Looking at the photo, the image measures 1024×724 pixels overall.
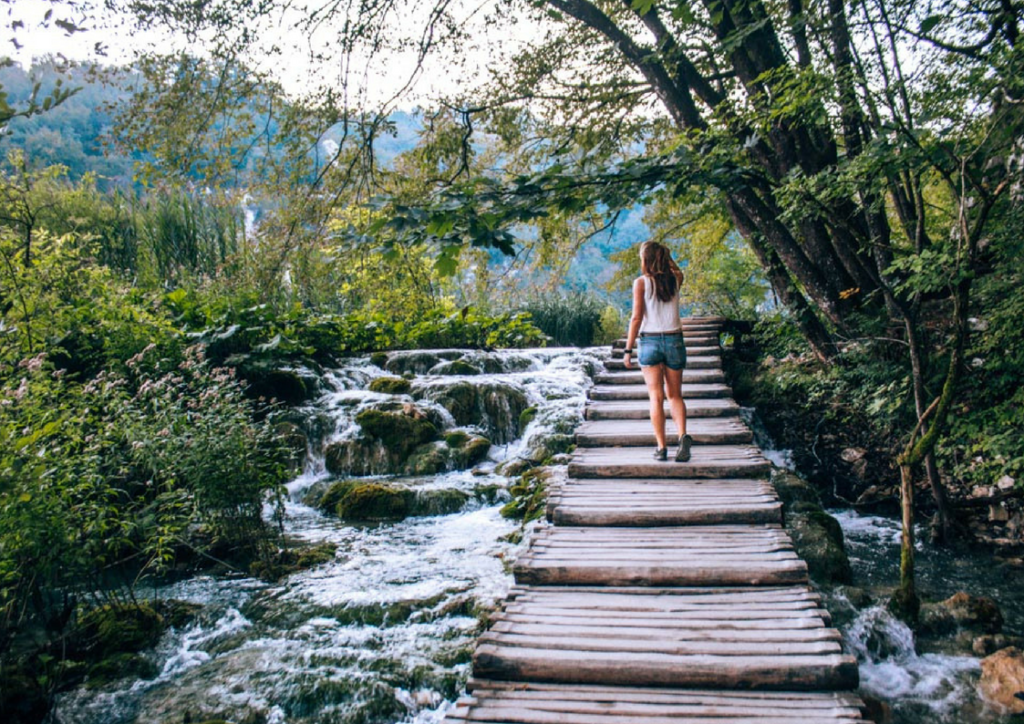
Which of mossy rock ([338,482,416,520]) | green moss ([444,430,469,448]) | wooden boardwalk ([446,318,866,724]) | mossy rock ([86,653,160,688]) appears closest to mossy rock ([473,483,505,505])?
mossy rock ([338,482,416,520])

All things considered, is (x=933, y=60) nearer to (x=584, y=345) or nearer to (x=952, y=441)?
(x=952, y=441)

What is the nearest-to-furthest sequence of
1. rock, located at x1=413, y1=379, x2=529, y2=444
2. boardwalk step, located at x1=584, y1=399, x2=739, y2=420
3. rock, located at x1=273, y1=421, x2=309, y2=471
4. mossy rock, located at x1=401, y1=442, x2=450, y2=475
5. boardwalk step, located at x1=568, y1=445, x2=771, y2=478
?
boardwalk step, located at x1=568, y1=445, x2=771, y2=478
boardwalk step, located at x1=584, y1=399, x2=739, y2=420
mossy rock, located at x1=401, y1=442, x2=450, y2=475
rock, located at x1=273, y1=421, x2=309, y2=471
rock, located at x1=413, y1=379, x2=529, y2=444

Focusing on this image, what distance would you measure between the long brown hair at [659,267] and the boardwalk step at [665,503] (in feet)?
4.98

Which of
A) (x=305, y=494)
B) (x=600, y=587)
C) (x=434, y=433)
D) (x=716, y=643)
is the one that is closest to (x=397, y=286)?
(x=434, y=433)

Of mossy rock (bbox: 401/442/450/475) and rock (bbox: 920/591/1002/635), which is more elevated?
mossy rock (bbox: 401/442/450/475)

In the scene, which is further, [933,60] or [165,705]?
[933,60]

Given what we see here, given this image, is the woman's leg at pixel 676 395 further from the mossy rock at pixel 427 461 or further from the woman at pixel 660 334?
the mossy rock at pixel 427 461

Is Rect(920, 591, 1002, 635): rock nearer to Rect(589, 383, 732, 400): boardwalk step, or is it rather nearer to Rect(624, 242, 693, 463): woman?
Rect(624, 242, 693, 463): woman

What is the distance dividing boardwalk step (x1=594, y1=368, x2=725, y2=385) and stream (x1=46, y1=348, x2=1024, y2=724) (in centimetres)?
135

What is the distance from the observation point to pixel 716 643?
283 centimetres

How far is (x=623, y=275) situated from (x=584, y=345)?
4685mm

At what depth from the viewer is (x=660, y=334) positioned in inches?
203

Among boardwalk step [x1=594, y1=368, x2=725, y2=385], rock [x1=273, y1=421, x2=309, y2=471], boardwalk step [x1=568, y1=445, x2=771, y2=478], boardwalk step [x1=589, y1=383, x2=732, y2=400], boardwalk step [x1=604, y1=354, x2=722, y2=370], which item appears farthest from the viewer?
rock [x1=273, y1=421, x2=309, y2=471]

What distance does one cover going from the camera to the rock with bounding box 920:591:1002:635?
4727 mm
